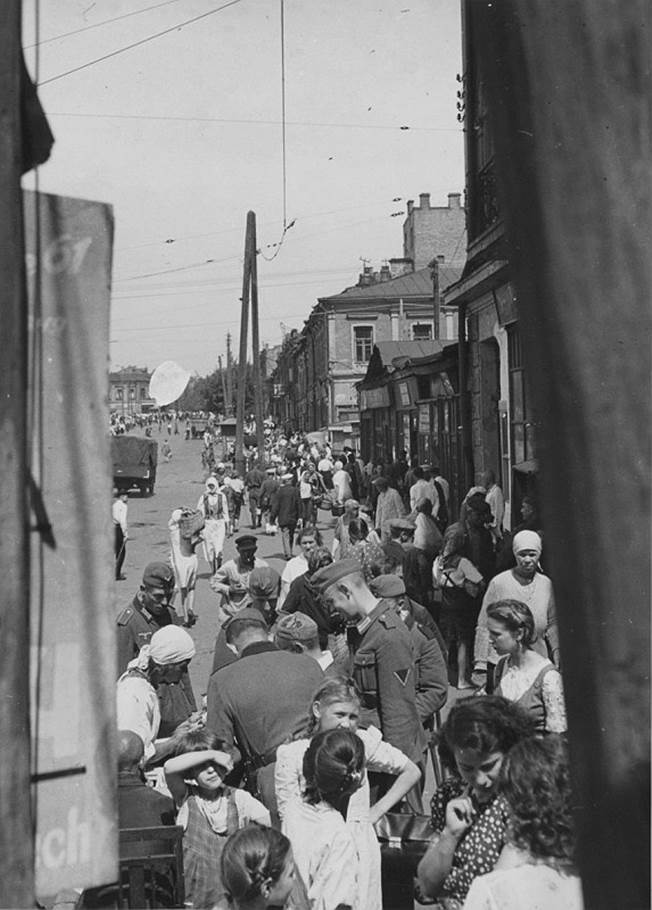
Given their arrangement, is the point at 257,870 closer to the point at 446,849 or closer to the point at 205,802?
the point at 446,849

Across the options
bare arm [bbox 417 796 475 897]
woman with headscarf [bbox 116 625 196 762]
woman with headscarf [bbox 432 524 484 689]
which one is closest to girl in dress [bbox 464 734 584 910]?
bare arm [bbox 417 796 475 897]

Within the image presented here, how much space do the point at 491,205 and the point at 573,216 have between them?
485 inches

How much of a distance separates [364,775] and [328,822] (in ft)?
0.93

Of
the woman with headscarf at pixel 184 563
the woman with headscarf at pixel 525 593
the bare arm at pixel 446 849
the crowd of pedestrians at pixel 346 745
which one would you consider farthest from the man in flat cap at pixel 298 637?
the woman with headscarf at pixel 184 563

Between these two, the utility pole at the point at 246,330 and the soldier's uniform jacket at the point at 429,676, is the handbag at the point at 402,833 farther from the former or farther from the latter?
the utility pole at the point at 246,330

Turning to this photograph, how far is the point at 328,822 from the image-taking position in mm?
3275

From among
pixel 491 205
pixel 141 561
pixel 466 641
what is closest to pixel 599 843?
pixel 466 641

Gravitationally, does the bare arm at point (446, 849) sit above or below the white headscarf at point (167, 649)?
below

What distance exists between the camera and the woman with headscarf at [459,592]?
8.12m

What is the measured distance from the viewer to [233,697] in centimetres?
437

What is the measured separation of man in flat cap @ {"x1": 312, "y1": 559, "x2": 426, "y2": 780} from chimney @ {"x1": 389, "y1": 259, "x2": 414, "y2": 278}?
4969cm

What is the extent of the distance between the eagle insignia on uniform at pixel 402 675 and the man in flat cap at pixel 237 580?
8.08 feet

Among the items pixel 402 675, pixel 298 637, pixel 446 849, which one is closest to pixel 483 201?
pixel 298 637

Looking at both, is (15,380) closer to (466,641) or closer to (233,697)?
(233,697)
